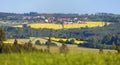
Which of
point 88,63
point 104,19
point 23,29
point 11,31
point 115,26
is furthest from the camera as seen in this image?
point 104,19

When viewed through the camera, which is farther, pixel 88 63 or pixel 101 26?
pixel 101 26

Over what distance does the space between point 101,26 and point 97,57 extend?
5648 inches

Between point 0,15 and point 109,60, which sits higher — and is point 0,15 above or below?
below

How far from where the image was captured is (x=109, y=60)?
7465mm

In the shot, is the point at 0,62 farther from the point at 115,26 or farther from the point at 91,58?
the point at 115,26

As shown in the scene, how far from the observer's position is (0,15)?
174 metres

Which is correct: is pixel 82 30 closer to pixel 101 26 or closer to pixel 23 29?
pixel 101 26

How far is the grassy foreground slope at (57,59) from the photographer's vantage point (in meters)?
7.23

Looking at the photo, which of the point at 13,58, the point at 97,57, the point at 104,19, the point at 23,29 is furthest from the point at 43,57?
the point at 104,19

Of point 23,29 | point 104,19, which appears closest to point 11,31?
point 23,29

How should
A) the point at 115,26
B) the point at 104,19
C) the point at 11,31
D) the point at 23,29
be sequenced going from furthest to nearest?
the point at 104,19 → the point at 115,26 → the point at 23,29 → the point at 11,31

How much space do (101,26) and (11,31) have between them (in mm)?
41652

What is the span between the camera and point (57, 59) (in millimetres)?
7395

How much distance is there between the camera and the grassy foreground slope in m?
7.23
